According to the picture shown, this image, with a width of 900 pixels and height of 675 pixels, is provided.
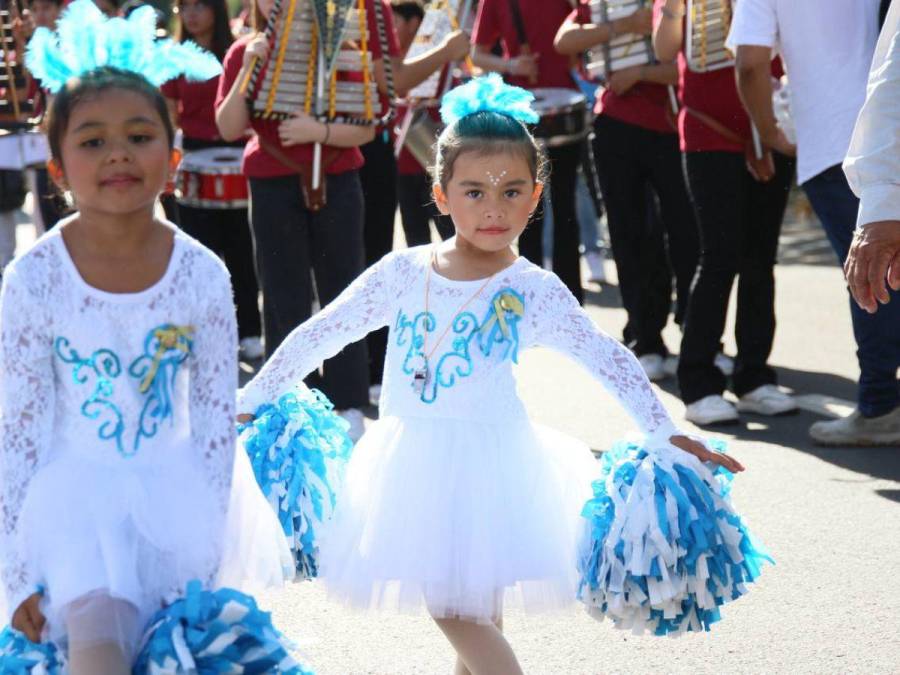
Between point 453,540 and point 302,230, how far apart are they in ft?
11.5

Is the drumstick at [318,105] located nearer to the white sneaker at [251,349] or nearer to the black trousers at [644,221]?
the black trousers at [644,221]

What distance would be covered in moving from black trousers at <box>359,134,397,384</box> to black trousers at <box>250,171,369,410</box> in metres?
0.78

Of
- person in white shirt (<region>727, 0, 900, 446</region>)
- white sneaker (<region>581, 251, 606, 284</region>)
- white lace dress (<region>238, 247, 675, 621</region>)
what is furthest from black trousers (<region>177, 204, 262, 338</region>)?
white lace dress (<region>238, 247, 675, 621</region>)

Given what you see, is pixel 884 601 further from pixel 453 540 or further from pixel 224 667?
pixel 224 667

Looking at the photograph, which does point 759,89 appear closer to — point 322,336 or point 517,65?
point 517,65

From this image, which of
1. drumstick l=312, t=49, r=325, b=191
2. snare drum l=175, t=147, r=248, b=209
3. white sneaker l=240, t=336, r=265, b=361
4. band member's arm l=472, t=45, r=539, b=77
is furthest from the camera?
white sneaker l=240, t=336, r=265, b=361

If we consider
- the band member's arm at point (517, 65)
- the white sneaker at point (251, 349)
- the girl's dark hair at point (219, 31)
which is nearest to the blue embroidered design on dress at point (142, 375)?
the band member's arm at point (517, 65)

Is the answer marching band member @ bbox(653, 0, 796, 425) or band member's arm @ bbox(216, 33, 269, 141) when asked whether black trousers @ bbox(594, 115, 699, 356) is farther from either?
band member's arm @ bbox(216, 33, 269, 141)

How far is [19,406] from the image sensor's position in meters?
3.29

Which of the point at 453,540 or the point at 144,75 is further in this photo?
the point at 453,540

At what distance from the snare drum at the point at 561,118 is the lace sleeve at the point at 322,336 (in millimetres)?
4300

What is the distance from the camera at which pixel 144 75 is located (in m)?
3.46

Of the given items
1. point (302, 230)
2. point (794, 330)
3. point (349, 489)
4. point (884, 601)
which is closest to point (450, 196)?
point (349, 489)

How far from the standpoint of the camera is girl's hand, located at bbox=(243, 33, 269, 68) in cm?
684
